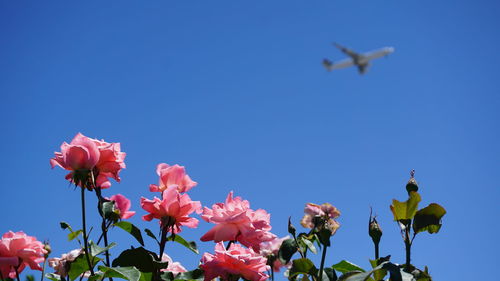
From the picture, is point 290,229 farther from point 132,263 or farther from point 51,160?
point 51,160

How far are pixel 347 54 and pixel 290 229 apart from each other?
51809 mm

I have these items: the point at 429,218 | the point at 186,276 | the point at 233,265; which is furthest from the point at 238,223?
the point at 429,218

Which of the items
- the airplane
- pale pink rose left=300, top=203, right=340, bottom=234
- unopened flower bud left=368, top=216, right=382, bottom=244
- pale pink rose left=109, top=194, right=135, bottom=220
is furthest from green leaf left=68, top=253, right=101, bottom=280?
the airplane

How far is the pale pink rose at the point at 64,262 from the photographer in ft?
6.64

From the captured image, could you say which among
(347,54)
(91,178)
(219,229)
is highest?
(347,54)

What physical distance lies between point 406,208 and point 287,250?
444mm

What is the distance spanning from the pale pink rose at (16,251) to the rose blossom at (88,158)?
37 cm

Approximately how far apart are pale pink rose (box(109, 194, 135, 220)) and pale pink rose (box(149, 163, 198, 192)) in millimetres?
158

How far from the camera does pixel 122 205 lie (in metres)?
1.94

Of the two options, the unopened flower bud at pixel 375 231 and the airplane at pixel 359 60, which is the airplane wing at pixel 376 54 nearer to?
the airplane at pixel 359 60

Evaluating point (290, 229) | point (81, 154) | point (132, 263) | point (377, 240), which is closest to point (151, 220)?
point (132, 263)

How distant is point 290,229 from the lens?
1770mm

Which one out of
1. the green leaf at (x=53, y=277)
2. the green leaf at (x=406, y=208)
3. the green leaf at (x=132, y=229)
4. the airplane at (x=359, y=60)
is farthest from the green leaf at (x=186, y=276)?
the airplane at (x=359, y=60)

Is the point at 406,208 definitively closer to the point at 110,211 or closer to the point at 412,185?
the point at 412,185
